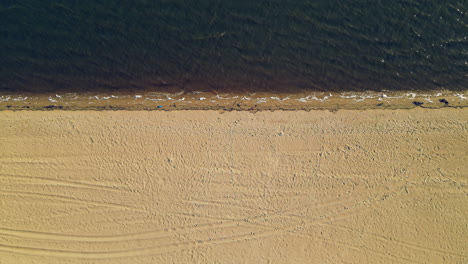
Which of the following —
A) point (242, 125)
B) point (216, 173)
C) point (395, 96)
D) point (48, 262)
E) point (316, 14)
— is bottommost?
point (48, 262)

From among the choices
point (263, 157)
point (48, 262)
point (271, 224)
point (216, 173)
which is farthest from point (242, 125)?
point (48, 262)

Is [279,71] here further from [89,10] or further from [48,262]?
[48,262]

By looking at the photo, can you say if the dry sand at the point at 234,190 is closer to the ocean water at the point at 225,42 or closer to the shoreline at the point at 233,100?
the shoreline at the point at 233,100

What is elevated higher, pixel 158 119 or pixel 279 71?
pixel 279 71

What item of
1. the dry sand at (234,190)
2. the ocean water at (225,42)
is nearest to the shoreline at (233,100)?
the ocean water at (225,42)

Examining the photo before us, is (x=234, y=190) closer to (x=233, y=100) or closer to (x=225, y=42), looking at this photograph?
(x=233, y=100)

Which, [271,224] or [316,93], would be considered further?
[316,93]

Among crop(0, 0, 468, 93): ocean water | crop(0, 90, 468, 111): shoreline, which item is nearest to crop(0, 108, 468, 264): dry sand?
crop(0, 90, 468, 111): shoreline
